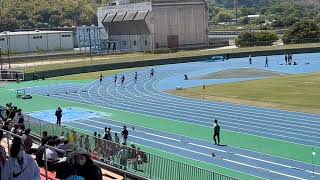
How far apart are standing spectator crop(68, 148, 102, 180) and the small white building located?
7862cm

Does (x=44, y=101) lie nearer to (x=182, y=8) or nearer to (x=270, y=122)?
(x=270, y=122)

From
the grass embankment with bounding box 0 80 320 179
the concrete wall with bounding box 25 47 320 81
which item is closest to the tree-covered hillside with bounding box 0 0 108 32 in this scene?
the concrete wall with bounding box 25 47 320 81

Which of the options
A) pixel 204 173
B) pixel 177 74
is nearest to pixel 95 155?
pixel 204 173

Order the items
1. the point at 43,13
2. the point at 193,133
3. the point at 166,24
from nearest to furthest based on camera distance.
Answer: the point at 193,133
the point at 166,24
the point at 43,13

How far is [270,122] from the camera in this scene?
26062mm

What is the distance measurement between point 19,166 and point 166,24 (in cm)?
8066

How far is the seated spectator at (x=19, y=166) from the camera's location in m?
6.09

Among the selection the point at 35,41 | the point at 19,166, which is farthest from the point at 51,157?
the point at 35,41

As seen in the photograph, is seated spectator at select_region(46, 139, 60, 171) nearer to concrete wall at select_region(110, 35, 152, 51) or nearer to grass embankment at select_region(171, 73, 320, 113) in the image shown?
grass embankment at select_region(171, 73, 320, 113)

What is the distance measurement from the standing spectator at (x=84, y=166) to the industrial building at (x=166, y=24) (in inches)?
3118

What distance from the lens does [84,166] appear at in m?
5.75

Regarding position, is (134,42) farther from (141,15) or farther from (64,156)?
(64,156)

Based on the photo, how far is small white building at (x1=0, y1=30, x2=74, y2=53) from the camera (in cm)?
8278

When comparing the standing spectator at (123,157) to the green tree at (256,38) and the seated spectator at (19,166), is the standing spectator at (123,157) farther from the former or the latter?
the green tree at (256,38)
